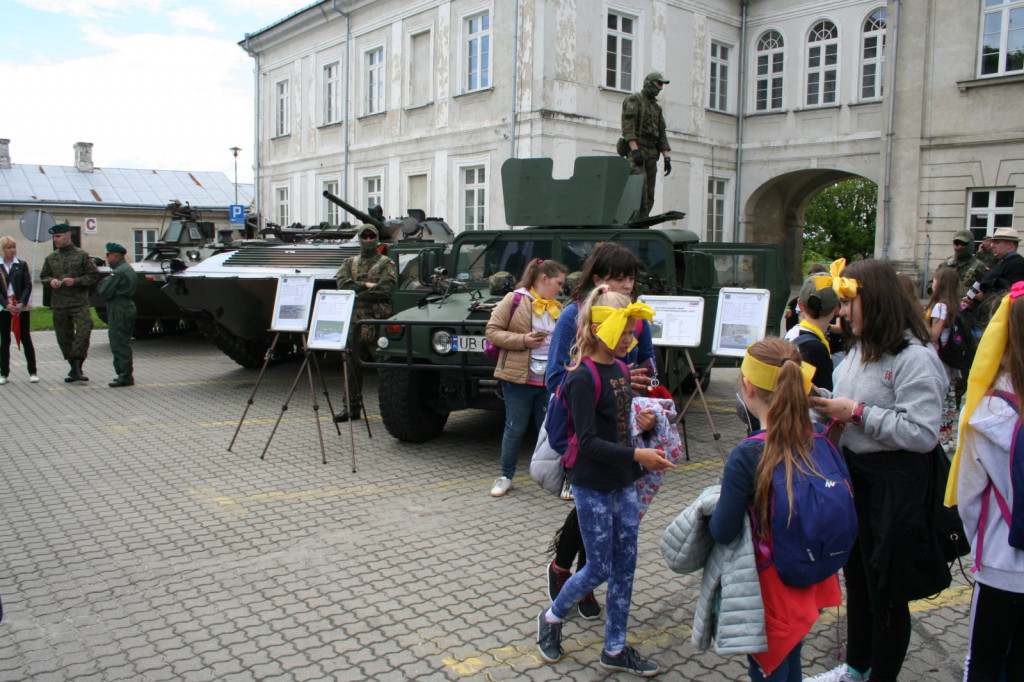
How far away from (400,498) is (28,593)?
2.18 m

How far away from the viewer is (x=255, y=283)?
9.55 metres

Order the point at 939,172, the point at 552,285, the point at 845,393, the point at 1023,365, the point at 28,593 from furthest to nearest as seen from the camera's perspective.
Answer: the point at 939,172 → the point at 552,285 → the point at 28,593 → the point at 845,393 → the point at 1023,365

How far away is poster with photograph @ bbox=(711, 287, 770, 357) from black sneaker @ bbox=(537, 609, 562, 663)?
11.1 feet

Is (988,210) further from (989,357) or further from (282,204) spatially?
(282,204)

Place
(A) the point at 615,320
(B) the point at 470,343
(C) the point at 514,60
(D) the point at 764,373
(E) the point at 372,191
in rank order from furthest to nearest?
(E) the point at 372,191, (C) the point at 514,60, (B) the point at 470,343, (A) the point at 615,320, (D) the point at 764,373

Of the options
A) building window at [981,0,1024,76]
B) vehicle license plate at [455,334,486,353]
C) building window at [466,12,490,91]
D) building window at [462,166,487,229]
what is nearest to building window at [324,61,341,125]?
building window at [466,12,490,91]

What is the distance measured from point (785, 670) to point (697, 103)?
20434 mm

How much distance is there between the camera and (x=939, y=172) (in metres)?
17.7

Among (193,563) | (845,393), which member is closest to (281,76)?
(193,563)

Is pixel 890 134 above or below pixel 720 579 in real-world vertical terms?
above

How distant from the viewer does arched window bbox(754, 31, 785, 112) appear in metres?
22.5

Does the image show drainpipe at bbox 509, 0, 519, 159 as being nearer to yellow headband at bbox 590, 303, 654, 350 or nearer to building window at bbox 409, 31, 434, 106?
building window at bbox 409, 31, 434, 106

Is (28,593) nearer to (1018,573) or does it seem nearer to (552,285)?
(552,285)

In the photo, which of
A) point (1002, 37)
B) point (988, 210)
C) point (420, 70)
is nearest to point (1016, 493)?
point (988, 210)
